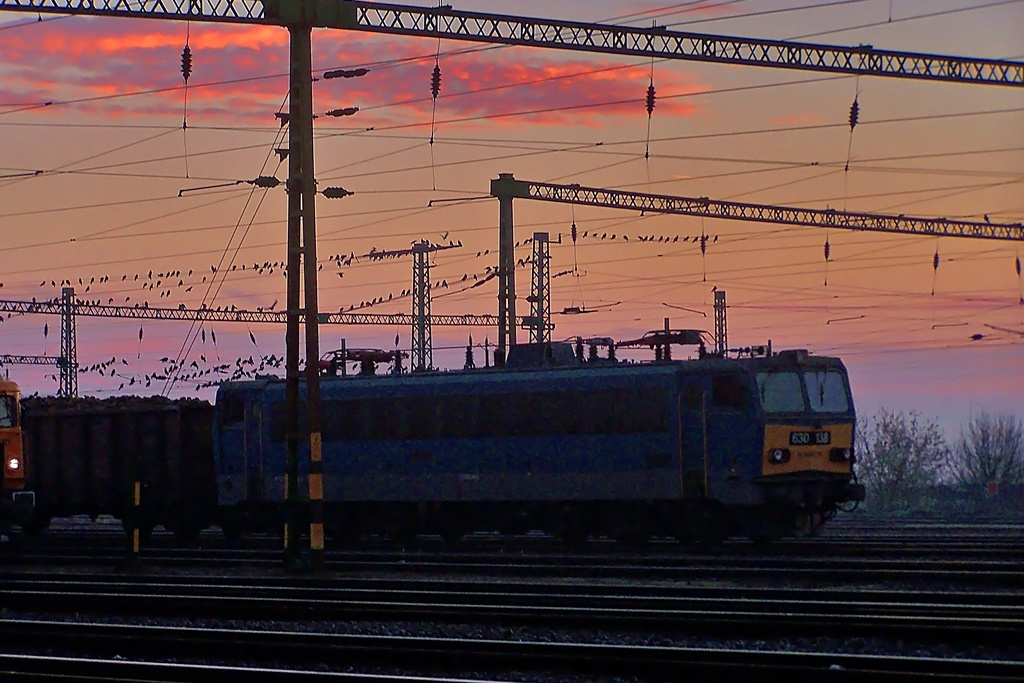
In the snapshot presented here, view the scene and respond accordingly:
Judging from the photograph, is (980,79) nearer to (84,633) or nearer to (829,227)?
(829,227)

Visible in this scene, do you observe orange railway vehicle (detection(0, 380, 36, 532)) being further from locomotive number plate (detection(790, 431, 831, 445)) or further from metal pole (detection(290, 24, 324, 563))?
locomotive number plate (detection(790, 431, 831, 445))

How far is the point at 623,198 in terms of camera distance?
45.9 meters

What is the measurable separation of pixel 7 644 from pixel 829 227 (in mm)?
35105

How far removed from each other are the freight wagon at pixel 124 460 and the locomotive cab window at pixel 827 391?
43.4 feet

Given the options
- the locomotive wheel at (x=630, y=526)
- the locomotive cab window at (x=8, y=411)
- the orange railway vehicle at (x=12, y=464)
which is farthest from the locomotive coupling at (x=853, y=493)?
the locomotive cab window at (x=8, y=411)

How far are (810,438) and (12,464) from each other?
49.0 ft

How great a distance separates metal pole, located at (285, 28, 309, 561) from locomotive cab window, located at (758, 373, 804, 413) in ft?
28.3

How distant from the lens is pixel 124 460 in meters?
33.7

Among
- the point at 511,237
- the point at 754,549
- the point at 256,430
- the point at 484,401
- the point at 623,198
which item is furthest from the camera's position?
the point at 623,198

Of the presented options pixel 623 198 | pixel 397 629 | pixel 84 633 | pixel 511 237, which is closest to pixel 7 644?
pixel 84 633

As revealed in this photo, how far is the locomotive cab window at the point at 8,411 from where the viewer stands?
2816 centimetres

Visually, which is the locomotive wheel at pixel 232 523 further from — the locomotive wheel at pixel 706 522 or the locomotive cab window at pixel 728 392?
the locomotive cab window at pixel 728 392

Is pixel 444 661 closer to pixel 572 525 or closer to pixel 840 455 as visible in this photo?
pixel 840 455

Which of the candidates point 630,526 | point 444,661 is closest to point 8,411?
point 630,526
